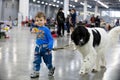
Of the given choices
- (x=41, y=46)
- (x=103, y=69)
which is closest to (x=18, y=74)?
(x=41, y=46)

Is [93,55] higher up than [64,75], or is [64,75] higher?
[93,55]

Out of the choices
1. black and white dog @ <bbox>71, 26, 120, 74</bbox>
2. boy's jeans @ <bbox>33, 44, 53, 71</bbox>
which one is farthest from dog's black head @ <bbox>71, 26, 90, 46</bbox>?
boy's jeans @ <bbox>33, 44, 53, 71</bbox>

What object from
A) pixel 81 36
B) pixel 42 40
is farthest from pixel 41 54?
pixel 81 36

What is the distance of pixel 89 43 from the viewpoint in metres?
5.69

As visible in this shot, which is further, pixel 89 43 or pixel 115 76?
pixel 89 43

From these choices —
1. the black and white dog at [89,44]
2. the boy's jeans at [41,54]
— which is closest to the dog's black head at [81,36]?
the black and white dog at [89,44]

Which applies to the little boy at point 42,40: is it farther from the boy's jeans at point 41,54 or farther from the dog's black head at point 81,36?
the dog's black head at point 81,36

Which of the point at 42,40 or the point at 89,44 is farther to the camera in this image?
the point at 89,44

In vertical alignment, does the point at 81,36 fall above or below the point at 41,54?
above

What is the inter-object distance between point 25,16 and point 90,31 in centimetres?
3145

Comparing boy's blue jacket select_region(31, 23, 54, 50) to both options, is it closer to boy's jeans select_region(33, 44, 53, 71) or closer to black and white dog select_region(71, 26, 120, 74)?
boy's jeans select_region(33, 44, 53, 71)

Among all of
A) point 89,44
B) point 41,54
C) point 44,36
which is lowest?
point 41,54

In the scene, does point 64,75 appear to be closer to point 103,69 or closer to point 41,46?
point 41,46

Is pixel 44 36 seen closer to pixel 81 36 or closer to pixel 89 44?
pixel 81 36
